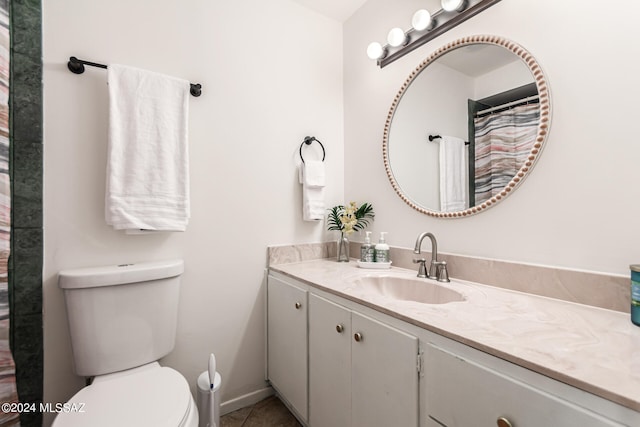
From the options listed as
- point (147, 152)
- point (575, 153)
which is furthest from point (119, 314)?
point (575, 153)

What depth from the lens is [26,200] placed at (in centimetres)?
108

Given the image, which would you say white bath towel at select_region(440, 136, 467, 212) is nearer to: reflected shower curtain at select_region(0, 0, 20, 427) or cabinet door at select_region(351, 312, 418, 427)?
cabinet door at select_region(351, 312, 418, 427)

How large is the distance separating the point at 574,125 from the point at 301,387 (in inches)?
58.9

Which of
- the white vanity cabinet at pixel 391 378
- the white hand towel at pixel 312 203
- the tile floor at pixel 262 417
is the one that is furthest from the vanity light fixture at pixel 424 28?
the tile floor at pixel 262 417

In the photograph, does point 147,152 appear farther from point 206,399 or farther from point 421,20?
point 421,20

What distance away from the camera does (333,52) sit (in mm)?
1925

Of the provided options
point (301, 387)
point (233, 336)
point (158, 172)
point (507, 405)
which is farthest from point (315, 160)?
point (507, 405)

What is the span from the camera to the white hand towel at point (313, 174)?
5.58 feet

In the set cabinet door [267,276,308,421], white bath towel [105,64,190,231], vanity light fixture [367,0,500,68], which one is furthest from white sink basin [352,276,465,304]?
vanity light fixture [367,0,500,68]

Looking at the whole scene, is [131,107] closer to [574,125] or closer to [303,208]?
[303,208]

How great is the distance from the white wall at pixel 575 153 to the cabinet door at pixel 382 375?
1.97 ft

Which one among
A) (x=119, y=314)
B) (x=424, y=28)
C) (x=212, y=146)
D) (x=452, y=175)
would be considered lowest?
(x=119, y=314)

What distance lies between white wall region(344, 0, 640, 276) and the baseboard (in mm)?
1289

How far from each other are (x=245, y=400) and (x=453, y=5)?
7.19 ft
